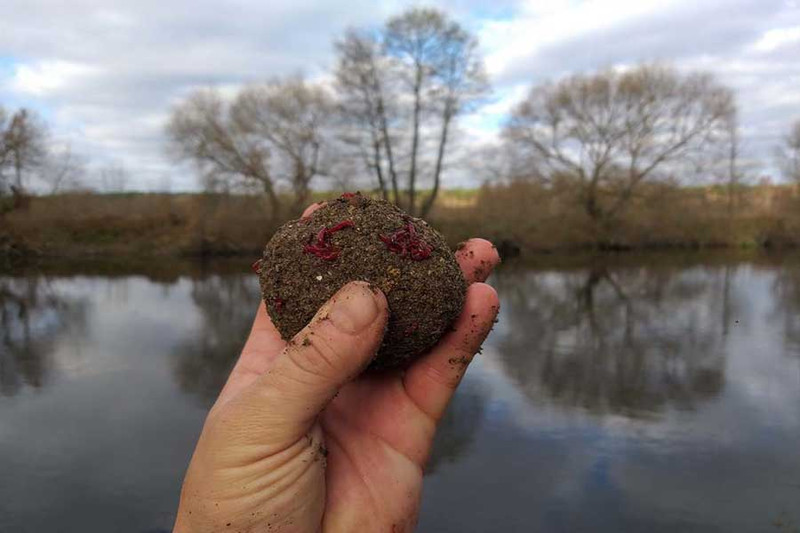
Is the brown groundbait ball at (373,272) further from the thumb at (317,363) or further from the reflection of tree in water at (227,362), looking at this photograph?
the reflection of tree in water at (227,362)

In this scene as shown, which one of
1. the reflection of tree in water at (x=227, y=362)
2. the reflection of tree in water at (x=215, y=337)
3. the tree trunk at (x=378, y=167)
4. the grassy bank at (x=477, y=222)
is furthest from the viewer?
the grassy bank at (x=477, y=222)

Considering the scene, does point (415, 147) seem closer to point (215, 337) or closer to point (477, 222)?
point (477, 222)

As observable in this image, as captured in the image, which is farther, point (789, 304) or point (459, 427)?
point (789, 304)

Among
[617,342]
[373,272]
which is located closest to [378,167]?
[617,342]

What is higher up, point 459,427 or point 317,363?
point 317,363

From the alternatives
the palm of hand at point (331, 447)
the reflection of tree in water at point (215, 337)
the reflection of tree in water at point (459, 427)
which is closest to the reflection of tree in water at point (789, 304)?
the reflection of tree in water at point (459, 427)

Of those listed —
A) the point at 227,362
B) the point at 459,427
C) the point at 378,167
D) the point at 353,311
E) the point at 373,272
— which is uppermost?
the point at 378,167

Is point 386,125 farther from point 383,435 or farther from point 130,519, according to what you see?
point 383,435

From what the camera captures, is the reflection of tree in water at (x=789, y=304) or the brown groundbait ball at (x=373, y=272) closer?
the brown groundbait ball at (x=373, y=272)
